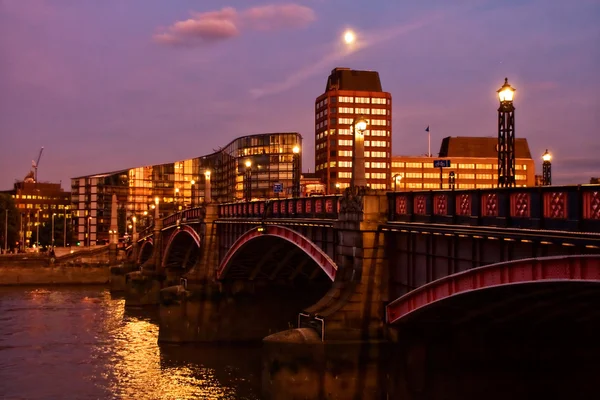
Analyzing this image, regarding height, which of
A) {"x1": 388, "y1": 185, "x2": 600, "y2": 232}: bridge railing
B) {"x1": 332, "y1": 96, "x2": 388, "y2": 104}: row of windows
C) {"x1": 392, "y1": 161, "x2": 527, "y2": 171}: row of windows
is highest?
{"x1": 332, "y1": 96, "x2": 388, "y2": 104}: row of windows

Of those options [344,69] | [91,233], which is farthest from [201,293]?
[91,233]

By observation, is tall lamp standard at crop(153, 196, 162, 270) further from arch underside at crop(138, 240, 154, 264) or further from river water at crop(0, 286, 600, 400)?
arch underside at crop(138, 240, 154, 264)

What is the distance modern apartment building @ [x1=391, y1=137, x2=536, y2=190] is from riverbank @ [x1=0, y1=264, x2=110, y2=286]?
74045mm

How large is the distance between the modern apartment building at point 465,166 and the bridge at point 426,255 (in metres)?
117

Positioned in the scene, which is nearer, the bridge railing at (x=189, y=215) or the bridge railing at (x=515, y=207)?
the bridge railing at (x=515, y=207)

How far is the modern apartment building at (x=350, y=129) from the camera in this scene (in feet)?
524

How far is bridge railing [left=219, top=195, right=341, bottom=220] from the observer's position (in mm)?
31803

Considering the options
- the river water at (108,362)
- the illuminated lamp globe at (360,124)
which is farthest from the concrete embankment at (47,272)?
the illuminated lamp globe at (360,124)

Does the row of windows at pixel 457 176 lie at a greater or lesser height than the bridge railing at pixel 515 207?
greater

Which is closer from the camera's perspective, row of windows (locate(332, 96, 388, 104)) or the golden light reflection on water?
the golden light reflection on water

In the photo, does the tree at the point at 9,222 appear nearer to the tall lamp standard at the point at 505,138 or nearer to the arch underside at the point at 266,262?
the arch underside at the point at 266,262

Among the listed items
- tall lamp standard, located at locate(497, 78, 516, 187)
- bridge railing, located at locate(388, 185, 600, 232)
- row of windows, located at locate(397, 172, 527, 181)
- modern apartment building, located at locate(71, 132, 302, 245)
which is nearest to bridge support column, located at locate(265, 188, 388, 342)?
bridge railing, located at locate(388, 185, 600, 232)

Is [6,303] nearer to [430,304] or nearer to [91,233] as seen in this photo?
[430,304]

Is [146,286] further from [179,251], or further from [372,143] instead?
[372,143]
